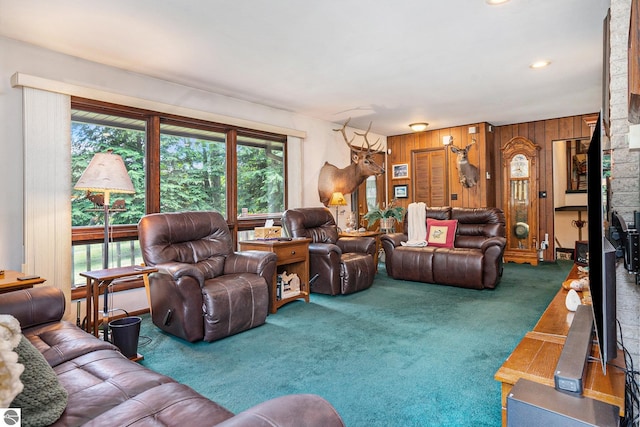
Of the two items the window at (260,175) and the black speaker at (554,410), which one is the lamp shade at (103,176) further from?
the black speaker at (554,410)

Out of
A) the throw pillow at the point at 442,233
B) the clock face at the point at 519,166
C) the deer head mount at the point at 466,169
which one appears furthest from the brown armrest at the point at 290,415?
the clock face at the point at 519,166

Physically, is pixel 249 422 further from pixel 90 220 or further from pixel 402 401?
pixel 90 220

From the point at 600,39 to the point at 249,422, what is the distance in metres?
3.99

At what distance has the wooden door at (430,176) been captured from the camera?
272 inches

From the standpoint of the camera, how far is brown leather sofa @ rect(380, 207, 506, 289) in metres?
4.33

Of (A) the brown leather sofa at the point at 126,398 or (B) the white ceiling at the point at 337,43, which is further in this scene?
(B) the white ceiling at the point at 337,43

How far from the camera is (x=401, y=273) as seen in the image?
16.3ft

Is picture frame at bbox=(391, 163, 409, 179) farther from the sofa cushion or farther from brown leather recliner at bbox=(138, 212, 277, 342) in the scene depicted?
the sofa cushion

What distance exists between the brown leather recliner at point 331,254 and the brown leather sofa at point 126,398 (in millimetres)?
2678

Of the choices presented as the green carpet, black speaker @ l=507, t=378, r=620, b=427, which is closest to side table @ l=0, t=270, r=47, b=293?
the green carpet

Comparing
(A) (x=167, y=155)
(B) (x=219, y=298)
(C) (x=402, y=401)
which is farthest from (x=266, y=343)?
(A) (x=167, y=155)

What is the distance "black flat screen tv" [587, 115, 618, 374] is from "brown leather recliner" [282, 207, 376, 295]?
290 cm

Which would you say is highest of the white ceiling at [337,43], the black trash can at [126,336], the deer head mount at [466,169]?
the white ceiling at [337,43]

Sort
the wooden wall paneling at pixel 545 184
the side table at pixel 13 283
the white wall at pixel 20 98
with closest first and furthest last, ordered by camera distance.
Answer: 1. the side table at pixel 13 283
2. the white wall at pixel 20 98
3. the wooden wall paneling at pixel 545 184
